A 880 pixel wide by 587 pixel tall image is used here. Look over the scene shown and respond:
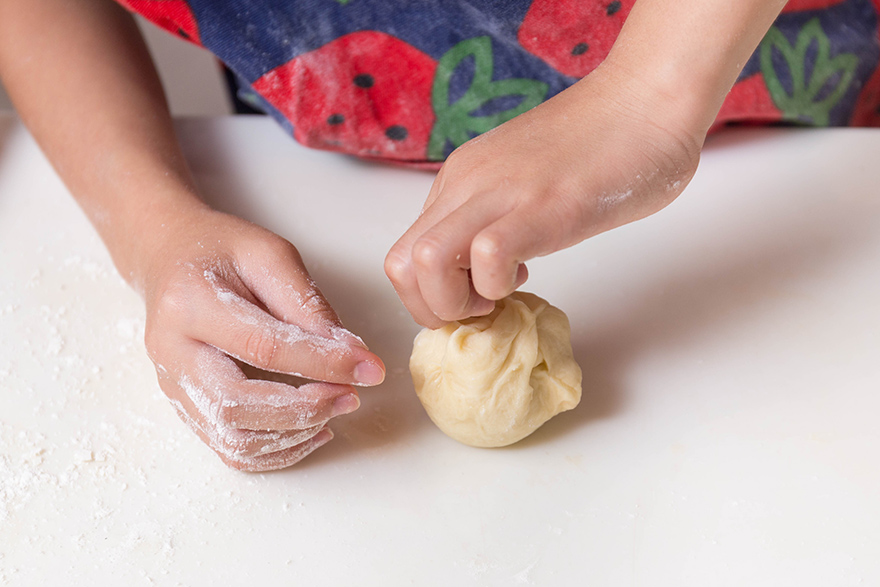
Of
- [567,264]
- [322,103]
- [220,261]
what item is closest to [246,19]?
[322,103]

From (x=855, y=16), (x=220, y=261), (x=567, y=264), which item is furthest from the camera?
(x=855, y=16)

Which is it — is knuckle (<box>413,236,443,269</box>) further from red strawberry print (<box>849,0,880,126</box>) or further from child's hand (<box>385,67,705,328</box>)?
red strawberry print (<box>849,0,880,126</box>)

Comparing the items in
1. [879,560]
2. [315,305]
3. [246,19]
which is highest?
[246,19]

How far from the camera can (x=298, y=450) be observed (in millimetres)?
705

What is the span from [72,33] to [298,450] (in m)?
0.67

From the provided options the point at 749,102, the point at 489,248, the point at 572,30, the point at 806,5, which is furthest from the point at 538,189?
the point at 806,5

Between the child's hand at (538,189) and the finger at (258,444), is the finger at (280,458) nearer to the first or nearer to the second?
the finger at (258,444)

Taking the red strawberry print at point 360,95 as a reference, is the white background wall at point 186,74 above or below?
below

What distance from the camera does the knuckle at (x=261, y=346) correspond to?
67 cm

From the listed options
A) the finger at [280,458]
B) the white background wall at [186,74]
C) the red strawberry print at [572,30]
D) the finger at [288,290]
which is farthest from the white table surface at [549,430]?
the white background wall at [186,74]

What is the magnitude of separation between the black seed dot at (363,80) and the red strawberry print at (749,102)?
18.4 inches

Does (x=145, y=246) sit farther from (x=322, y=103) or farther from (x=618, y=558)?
(x=618, y=558)

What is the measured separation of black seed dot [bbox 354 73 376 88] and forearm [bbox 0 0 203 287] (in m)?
0.26

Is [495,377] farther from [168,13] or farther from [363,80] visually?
[168,13]
